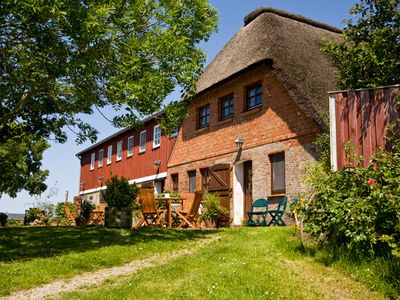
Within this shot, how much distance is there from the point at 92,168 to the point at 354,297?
2686 centimetres

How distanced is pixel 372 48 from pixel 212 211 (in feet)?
23.4

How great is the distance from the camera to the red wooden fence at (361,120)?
7.02 m

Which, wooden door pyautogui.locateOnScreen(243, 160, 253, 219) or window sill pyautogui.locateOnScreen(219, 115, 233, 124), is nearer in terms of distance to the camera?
wooden door pyautogui.locateOnScreen(243, 160, 253, 219)

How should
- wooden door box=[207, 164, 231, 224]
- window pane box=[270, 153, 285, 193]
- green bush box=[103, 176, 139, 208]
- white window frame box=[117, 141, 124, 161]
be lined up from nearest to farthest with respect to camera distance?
1. green bush box=[103, 176, 139, 208]
2. window pane box=[270, 153, 285, 193]
3. wooden door box=[207, 164, 231, 224]
4. white window frame box=[117, 141, 124, 161]

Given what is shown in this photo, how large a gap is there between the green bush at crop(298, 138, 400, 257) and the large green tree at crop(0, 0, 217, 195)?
153 inches

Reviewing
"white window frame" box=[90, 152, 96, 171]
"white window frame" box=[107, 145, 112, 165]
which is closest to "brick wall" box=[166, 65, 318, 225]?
"white window frame" box=[107, 145, 112, 165]

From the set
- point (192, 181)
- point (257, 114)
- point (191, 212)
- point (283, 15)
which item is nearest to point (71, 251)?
point (191, 212)

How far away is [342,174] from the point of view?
237 inches

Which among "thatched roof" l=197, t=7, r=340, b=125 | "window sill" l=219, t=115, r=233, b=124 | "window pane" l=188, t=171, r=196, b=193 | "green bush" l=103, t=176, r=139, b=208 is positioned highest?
"thatched roof" l=197, t=7, r=340, b=125

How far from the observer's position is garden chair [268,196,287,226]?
11.2 m

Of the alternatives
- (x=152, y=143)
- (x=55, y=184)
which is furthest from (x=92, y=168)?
(x=152, y=143)

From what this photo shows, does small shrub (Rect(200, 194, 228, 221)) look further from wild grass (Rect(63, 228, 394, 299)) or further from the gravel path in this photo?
wild grass (Rect(63, 228, 394, 299))

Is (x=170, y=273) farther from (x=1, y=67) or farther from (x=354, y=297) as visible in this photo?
(x=1, y=67)

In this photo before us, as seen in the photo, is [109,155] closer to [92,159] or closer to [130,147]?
[130,147]
